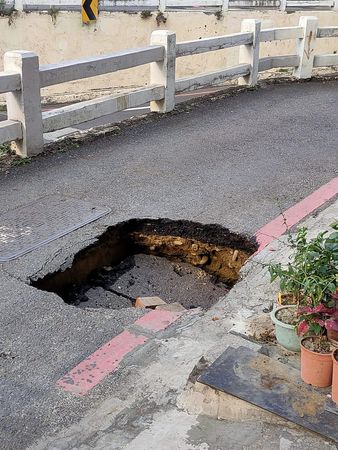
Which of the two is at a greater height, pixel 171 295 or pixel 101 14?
pixel 101 14

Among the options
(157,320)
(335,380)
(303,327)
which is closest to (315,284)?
(303,327)

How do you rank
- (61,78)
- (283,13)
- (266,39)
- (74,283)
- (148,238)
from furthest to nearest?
1. (283,13)
2. (266,39)
3. (61,78)
4. (148,238)
5. (74,283)

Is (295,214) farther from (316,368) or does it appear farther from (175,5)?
(175,5)

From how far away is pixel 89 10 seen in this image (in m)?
17.5

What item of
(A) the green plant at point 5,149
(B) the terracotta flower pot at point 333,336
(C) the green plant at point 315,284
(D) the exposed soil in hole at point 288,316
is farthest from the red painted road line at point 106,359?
(A) the green plant at point 5,149

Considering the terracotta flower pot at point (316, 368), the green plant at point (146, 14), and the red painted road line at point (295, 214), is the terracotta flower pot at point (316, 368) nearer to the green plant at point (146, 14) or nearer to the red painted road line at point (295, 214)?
the red painted road line at point (295, 214)

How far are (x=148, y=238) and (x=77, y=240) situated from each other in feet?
2.49

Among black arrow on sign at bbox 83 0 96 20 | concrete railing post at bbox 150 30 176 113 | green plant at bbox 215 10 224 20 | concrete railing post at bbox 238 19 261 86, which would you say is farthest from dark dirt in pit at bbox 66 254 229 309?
green plant at bbox 215 10 224 20

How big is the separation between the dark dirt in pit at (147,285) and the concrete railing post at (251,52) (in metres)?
6.49

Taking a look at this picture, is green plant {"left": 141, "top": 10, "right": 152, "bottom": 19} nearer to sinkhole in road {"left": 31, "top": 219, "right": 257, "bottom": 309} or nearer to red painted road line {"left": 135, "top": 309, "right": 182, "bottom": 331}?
sinkhole in road {"left": 31, "top": 219, "right": 257, "bottom": 309}

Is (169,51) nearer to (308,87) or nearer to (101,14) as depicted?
(308,87)

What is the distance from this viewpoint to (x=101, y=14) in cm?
1780

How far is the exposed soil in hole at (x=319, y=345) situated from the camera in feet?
10.9

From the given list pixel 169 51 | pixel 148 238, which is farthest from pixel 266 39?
pixel 148 238
